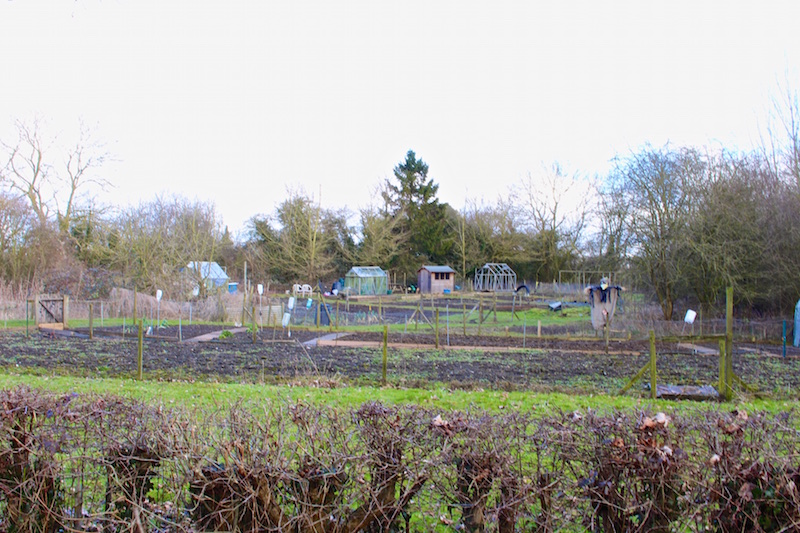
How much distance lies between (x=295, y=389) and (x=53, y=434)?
553 cm

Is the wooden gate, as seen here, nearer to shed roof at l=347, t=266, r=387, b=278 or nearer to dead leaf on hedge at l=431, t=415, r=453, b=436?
dead leaf on hedge at l=431, t=415, r=453, b=436

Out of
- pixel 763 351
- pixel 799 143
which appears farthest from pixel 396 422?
pixel 799 143

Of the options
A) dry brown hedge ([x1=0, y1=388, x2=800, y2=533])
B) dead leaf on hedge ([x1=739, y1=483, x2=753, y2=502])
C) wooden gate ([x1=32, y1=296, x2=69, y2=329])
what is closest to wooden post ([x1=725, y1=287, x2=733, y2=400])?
dry brown hedge ([x1=0, y1=388, x2=800, y2=533])

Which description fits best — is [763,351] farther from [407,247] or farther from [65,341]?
[407,247]

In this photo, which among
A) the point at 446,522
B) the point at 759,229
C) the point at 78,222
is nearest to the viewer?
the point at 446,522

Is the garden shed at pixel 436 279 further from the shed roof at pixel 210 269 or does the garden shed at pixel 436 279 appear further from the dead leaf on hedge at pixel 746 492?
the dead leaf on hedge at pixel 746 492

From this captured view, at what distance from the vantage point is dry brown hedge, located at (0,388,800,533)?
2.55m

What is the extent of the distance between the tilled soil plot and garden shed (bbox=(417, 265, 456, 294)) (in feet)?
108

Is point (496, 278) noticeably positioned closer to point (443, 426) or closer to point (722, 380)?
point (722, 380)

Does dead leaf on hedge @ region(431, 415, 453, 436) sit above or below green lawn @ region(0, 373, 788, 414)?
above

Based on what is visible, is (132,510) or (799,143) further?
(799,143)

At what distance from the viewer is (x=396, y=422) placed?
2945 mm

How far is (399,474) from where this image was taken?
2707mm

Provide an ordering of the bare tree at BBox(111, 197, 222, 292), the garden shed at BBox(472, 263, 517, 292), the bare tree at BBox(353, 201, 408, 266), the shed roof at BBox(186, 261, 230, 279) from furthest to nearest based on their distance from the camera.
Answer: the bare tree at BBox(353, 201, 408, 266), the garden shed at BBox(472, 263, 517, 292), the shed roof at BBox(186, 261, 230, 279), the bare tree at BBox(111, 197, 222, 292)
